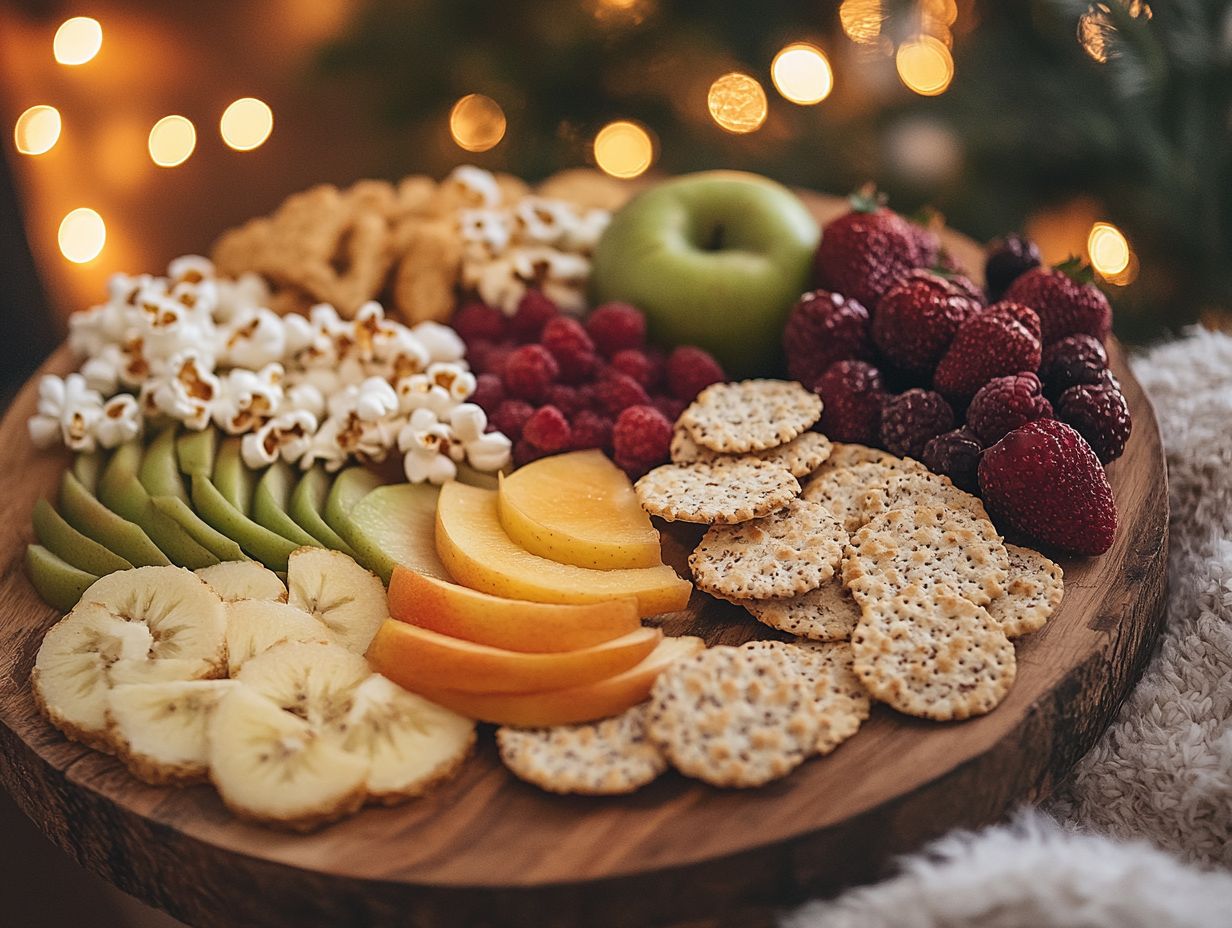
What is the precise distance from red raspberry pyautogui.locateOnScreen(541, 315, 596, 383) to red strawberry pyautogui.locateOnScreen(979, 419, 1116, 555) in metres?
0.69

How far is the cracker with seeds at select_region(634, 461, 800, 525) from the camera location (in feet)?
4.49

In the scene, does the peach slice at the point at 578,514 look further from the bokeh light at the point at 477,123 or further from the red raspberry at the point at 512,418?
the bokeh light at the point at 477,123

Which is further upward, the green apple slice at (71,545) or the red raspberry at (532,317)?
the red raspberry at (532,317)

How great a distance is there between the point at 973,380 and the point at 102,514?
1.28m

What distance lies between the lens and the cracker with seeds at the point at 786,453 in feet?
4.87

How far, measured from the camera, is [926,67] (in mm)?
2521

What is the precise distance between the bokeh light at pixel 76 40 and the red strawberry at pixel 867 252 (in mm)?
2390

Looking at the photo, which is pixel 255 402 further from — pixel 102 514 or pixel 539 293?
pixel 539 293

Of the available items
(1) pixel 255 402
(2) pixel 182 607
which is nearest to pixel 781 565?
(2) pixel 182 607

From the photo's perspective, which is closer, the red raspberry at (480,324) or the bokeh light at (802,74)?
the red raspberry at (480,324)

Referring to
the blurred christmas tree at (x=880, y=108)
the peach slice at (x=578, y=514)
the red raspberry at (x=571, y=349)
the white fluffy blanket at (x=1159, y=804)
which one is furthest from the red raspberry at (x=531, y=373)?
the blurred christmas tree at (x=880, y=108)

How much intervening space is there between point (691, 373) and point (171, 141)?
89.6 inches

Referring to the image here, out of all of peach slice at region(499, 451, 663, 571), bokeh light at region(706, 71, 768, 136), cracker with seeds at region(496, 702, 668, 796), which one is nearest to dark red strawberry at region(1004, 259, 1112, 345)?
peach slice at region(499, 451, 663, 571)

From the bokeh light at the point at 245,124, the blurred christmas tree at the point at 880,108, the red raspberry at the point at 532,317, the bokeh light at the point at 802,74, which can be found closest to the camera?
the red raspberry at the point at 532,317
